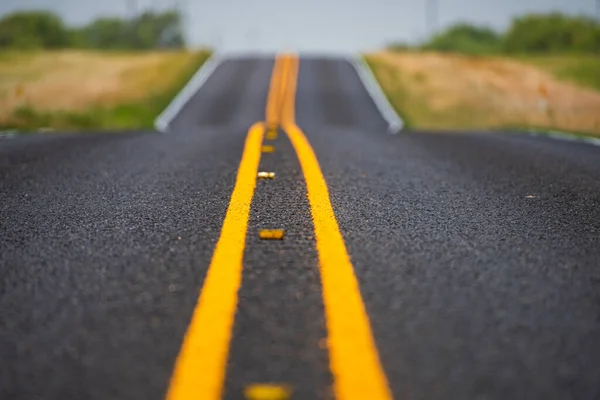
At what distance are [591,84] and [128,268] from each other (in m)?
36.5

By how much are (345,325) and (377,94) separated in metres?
31.9

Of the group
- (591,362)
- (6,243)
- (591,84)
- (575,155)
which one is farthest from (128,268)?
(591,84)

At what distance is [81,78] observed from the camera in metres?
37.0

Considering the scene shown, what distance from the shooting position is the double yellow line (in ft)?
7.12

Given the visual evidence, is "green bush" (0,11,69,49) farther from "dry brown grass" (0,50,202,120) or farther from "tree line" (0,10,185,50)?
"dry brown grass" (0,50,202,120)

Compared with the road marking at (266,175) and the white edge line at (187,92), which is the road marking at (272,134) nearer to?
the road marking at (266,175)

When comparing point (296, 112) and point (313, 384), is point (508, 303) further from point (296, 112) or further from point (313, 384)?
point (296, 112)

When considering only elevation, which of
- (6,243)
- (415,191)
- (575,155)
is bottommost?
(575,155)

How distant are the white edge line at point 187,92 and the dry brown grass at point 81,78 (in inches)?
37.6

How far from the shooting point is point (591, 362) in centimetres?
239

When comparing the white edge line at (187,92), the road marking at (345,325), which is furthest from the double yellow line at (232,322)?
the white edge line at (187,92)

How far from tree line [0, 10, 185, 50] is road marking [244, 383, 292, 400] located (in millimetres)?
85262

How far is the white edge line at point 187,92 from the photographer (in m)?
26.3

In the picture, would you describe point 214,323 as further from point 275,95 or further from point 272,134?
point 275,95
